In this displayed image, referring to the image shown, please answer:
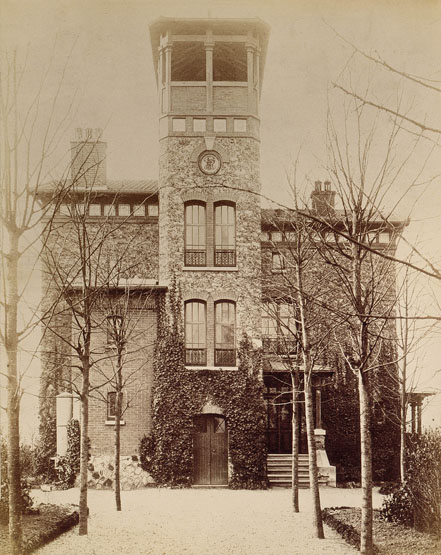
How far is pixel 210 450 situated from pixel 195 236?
23.2 ft

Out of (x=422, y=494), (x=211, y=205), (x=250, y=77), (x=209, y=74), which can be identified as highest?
(x=209, y=74)

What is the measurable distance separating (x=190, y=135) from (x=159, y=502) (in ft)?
39.3

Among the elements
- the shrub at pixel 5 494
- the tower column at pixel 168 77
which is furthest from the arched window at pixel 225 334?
the shrub at pixel 5 494

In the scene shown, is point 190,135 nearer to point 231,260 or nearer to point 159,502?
point 231,260

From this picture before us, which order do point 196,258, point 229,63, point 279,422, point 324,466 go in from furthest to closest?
point 279,422 < point 196,258 < point 324,466 < point 229,63

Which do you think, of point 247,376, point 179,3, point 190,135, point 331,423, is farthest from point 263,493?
point 179,3

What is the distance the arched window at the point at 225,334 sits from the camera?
78.9 ft

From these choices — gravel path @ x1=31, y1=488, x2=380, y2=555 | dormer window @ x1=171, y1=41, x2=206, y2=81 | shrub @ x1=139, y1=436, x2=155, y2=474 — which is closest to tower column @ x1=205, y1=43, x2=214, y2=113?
dormer window @ x1=171, y1=41, x2=206, y2=81

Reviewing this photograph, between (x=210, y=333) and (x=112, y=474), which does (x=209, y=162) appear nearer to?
(x=210, y=333)

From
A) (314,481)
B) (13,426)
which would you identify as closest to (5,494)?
(13,426)

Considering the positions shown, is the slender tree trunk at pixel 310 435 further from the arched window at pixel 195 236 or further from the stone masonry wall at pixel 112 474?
the arched window at pixel 195 236

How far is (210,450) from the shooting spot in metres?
→ 23.5

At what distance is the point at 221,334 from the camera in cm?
2427

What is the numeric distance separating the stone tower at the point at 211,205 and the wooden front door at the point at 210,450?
1.86 metres
